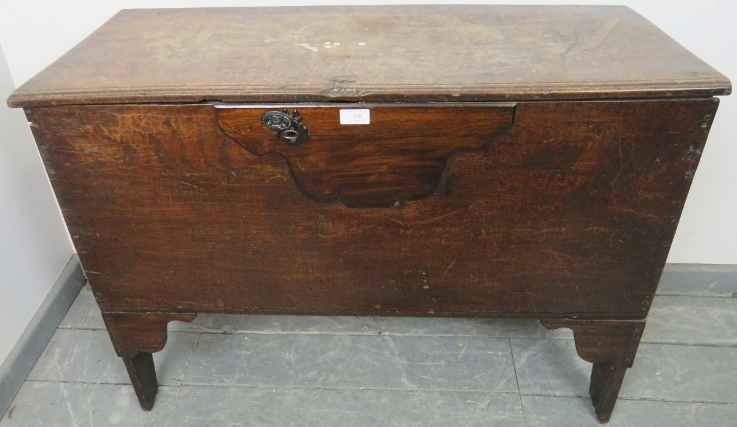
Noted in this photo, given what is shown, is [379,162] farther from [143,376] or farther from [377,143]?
[143,376]

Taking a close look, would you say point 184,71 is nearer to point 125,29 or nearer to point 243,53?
point 243,53

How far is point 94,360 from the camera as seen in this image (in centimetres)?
153

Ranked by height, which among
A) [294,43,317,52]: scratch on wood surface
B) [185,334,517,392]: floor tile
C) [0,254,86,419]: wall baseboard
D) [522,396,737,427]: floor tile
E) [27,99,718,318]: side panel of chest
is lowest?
[522,396,737,427]: floor tile

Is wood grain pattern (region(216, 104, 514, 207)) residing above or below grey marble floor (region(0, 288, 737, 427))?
above

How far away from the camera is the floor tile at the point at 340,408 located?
4.50 ft

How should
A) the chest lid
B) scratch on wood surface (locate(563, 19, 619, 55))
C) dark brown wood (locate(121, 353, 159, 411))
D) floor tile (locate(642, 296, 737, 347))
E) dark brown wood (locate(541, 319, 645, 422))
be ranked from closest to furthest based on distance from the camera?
the chest lid → scratch on wood surface (locate(563, 19, 619, 55)) → dark brown wood (locate(541, 319, 645, 422)) → dark brown wood (locate(121, 353, 159, 411)) → floor tile (locate(642, 296, 737, 347))

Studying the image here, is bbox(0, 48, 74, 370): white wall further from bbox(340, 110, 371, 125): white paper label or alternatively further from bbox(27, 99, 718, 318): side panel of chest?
bbox(340, 110, 371, 125): white paper label

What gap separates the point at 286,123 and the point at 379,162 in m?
0.16

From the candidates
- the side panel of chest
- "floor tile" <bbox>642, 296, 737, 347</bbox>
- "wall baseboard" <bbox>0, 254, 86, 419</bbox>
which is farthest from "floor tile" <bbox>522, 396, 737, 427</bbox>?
"wall baseboard" <bbox>0, 254, 86, 419</bbox>

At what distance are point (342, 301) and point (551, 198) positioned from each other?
0.45 meters

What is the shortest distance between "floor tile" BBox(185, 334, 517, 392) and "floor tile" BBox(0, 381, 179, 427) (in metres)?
0.12

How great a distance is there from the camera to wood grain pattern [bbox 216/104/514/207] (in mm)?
936

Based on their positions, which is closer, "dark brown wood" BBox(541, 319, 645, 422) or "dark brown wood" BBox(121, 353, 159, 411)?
"dark brown wood" BBox(541, 319, 645, 422)

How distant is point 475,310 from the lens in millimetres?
1188
